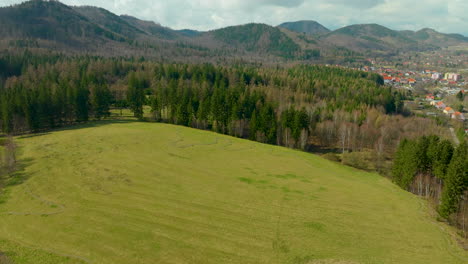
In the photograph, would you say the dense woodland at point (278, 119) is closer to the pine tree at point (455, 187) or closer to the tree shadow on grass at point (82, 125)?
the tree shadow on grass at point (82, 125)

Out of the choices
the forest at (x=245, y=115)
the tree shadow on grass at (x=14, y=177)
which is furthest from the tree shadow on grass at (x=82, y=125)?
the tree shadow on grass at (x=14, y=177)

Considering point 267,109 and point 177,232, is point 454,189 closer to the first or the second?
point 177,232

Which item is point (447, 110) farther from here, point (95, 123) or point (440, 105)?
point (95, 123)

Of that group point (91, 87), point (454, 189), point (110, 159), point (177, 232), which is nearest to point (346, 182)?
point (454, 189)

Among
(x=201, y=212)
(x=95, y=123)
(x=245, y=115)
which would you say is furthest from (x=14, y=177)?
(x=245, y=115)

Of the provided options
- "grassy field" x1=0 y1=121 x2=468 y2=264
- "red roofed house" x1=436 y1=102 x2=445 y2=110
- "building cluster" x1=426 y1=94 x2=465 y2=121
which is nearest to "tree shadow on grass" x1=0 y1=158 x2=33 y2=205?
"grassy field" x1=0 y1=121 x2=468 y2=264
